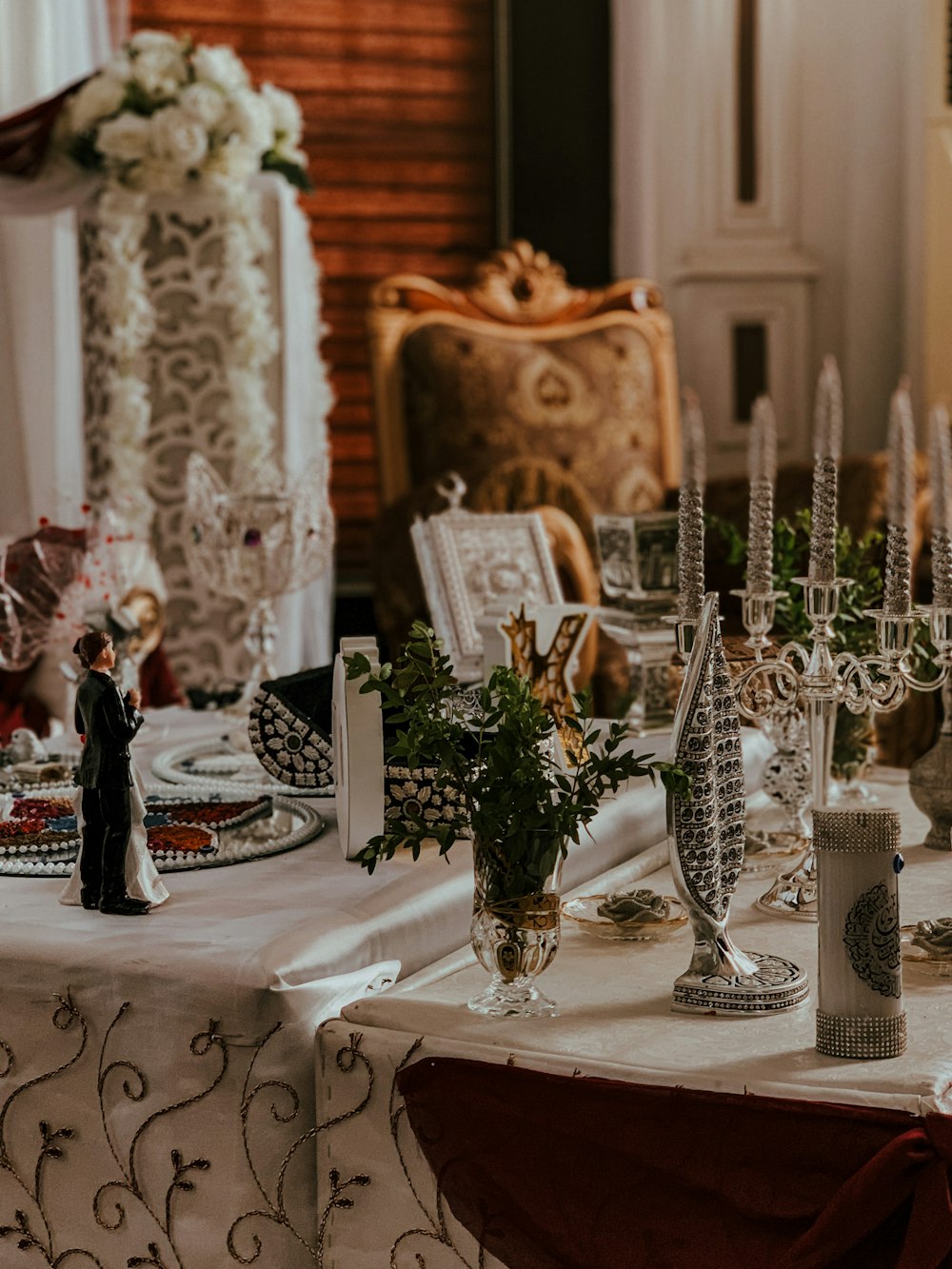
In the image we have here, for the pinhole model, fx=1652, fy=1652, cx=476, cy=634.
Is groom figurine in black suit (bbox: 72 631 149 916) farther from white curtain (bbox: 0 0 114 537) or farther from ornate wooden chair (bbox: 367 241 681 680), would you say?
ornate wooden chair (bbox: 367 241 681 680)

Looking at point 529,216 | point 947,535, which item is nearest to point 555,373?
point 529,216

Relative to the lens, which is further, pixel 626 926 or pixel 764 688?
pixel 764 688

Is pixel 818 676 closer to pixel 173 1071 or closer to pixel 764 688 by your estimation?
pixel 764 688

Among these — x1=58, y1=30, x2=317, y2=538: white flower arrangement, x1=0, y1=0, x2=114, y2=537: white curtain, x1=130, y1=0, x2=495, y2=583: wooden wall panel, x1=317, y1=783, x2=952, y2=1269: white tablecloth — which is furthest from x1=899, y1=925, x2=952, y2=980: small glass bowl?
x1=130, y1=0, x2=495, y2=583: wooden wall panel

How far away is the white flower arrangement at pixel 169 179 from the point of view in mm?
3824

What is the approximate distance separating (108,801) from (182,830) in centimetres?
28

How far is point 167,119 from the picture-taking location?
3.80 meters

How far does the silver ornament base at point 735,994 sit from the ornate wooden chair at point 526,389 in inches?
121

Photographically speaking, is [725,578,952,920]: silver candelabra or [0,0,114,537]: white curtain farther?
[0,0,114,537]: white curtain

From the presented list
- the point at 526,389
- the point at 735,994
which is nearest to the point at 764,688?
the point at 735,994

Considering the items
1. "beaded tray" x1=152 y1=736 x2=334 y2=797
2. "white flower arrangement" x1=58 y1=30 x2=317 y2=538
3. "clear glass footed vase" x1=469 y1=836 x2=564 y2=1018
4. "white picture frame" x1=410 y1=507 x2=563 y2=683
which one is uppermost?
"white flower arrangement" x1=58 y1=30 x2=317 y2=538

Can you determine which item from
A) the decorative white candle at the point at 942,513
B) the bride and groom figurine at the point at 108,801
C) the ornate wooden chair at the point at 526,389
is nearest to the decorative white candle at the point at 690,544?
the decorative white candle at the point at 942,513

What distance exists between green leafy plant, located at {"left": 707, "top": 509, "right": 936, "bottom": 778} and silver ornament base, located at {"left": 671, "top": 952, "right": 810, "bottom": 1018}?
70 cm

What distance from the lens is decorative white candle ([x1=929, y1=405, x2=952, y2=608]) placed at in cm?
151
